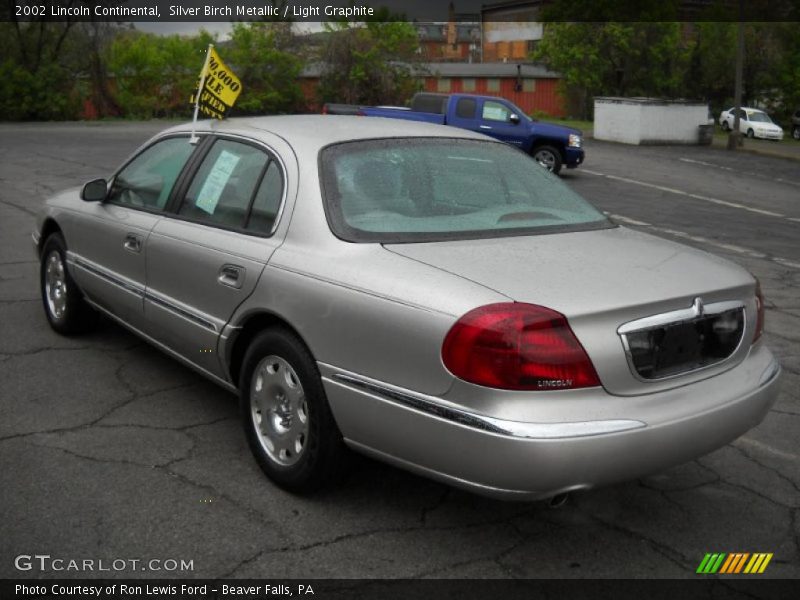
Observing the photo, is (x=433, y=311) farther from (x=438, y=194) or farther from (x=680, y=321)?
(x=438, y=194)

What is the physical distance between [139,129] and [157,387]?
3083 centimetres

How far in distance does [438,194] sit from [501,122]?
17420 mm

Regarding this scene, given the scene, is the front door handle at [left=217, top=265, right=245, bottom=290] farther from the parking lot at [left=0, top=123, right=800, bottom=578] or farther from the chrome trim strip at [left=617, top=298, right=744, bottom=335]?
the chrome trim strip at [left=617, top=298, right=744, bottom=335]

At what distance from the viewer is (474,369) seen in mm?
2994

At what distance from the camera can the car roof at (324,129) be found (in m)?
4.15

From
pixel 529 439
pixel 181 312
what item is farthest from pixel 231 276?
pixel 529 439

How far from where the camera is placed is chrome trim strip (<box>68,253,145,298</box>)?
4.83 meters

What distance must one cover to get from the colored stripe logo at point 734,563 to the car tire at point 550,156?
1738cm

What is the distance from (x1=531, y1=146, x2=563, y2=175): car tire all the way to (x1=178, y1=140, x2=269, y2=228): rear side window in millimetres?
16346

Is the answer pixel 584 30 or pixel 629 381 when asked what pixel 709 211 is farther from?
pixel 584 30

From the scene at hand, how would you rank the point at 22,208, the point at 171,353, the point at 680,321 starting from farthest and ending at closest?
the point at 22,208, the point at 171,353, the point at 680,321

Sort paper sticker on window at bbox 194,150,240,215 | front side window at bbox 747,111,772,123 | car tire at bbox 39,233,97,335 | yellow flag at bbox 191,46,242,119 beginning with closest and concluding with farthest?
1. paper sticker on window at bbox 194,150,240,215
2. yellow flag at bbox 191,46,242,119
3. car tire at bbox 39,233,97,335
4. front side window at bbox 747,111,772,123

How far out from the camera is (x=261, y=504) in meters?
3.69

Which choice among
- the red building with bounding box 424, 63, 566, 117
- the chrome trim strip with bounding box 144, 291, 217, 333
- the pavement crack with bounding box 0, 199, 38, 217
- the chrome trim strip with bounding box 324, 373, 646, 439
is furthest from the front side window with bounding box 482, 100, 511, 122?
the red building with bounding box 424, 63, 566, 117
